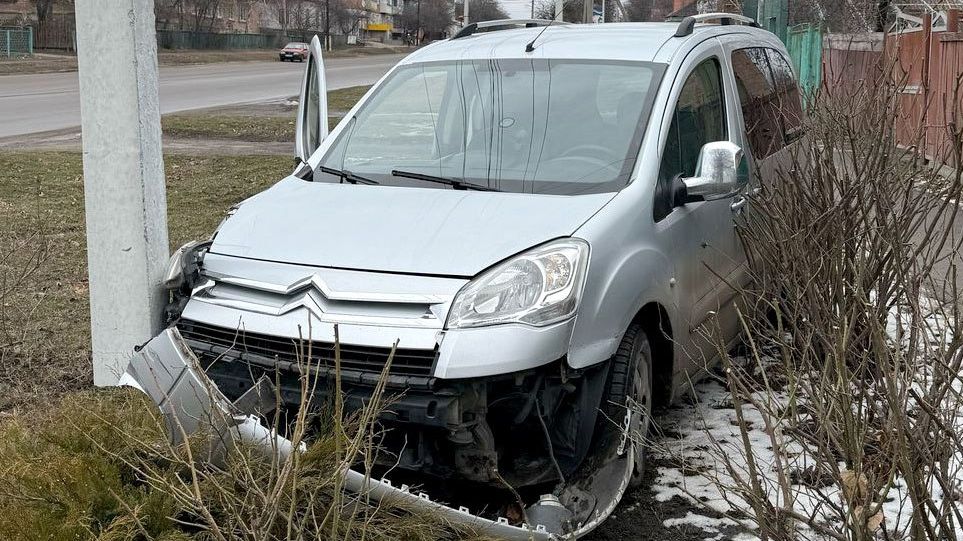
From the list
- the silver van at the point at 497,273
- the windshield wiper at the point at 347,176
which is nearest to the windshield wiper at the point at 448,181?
the silver van at the point at 497,273

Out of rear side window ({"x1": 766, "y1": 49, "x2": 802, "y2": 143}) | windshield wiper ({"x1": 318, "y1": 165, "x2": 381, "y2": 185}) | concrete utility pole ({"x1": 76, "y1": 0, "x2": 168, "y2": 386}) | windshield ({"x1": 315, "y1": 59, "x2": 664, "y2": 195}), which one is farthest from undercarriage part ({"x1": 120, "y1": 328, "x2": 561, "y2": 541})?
rear side window ({"x1": 766, "y1": 49, "x2": 802, "y2": 143})

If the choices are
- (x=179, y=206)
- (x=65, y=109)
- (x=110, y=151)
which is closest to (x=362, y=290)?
(x=110, y=151)

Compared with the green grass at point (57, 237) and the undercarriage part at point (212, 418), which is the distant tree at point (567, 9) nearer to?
the green grass at point (57, 237)

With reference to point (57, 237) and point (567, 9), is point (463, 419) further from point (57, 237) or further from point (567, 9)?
point (567, 9)

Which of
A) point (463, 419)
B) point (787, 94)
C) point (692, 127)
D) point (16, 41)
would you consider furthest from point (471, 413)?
point (16, 41)

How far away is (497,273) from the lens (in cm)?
373

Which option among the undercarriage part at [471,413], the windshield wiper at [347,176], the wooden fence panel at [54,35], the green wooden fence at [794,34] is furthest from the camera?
the wooden fence panel at [54,35]

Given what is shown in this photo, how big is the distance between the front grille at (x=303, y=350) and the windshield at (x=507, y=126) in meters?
1.13

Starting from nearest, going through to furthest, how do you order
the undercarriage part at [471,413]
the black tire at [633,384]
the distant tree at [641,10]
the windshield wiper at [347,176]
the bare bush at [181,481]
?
the bare bush at [181,481] < the undercarriage part at [471,413] < the black tire at [633,384] < the windshield wiper at [347,176] < the distant tree at [641,10]

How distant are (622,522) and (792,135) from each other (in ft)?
10.4

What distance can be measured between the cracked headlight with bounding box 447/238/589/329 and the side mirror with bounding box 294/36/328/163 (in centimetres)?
194

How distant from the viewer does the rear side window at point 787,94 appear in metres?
6.38

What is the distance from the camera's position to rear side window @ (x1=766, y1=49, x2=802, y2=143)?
6.38 meters

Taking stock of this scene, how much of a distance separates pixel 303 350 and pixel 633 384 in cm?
131
